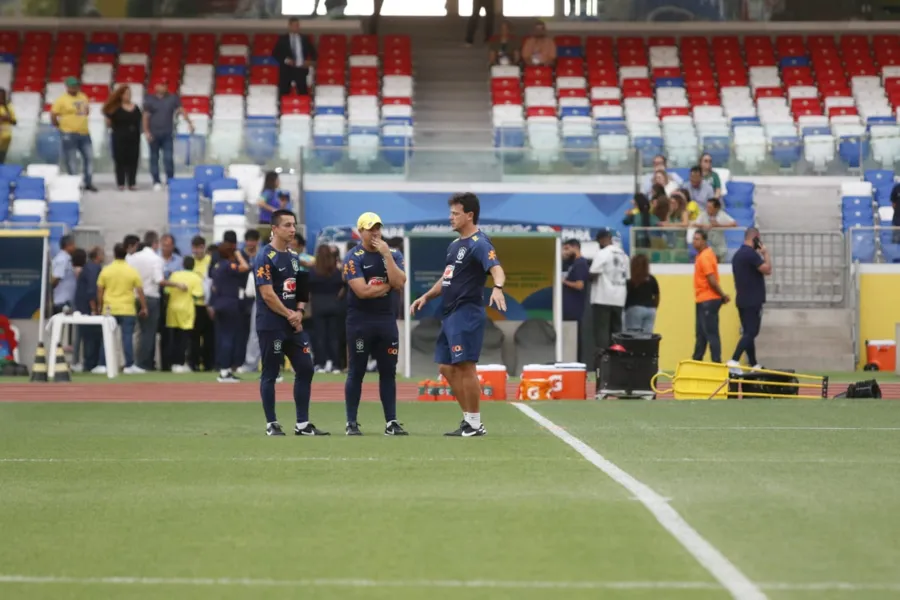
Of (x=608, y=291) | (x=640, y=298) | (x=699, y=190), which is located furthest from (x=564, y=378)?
(x=699, y=190)

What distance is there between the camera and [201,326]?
25.9 m

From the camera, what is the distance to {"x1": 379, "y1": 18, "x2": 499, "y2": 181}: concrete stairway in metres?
28.8

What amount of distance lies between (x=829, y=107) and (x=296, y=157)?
48.1ft

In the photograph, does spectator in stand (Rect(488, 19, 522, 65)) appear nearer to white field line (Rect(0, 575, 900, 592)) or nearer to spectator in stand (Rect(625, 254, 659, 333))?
spectator in stand (Rect(625, 254, 659, 333))

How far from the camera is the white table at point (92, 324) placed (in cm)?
2273

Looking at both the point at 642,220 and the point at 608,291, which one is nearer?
the point at 608,291

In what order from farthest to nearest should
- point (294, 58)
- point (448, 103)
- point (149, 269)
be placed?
point (448, 103), point (294, 58), point (149, 269)

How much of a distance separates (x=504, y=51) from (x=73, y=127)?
44.7ft

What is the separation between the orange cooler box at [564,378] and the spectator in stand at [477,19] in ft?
78.9

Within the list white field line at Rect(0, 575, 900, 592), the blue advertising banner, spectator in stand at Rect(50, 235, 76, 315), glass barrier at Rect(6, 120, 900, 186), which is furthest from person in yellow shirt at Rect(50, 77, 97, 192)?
white field line at Rect(0, 575, 900, 592)

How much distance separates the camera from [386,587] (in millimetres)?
6352

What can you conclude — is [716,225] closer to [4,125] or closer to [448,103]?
[4,125]

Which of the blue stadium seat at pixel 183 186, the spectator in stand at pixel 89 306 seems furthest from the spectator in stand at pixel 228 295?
the blue stadium seat at pixel 183 186

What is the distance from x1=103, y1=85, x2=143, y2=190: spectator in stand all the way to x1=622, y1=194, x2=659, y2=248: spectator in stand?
352 inches
